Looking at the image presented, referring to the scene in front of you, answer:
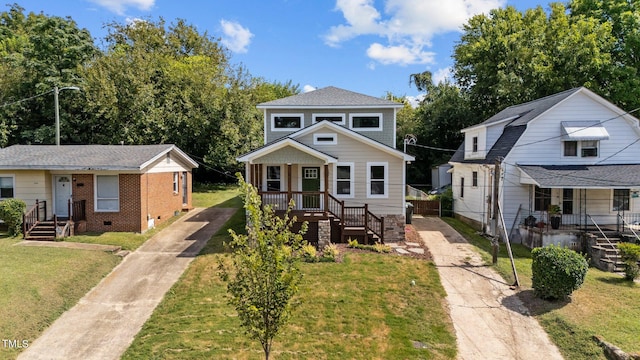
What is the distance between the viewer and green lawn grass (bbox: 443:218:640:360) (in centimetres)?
949

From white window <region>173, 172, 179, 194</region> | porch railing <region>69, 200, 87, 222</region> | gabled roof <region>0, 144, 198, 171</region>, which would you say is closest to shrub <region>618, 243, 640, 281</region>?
gabled roof <region>0, 144, 198, 171</region>

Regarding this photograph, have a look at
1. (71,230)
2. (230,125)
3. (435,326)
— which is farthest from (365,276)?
(230,125)

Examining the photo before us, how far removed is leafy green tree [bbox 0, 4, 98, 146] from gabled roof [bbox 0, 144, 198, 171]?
1300cm

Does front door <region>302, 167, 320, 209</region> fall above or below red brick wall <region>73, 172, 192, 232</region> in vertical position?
above

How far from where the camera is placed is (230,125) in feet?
105

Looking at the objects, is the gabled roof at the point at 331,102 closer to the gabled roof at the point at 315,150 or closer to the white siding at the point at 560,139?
the gabled roof at the point at 315,150

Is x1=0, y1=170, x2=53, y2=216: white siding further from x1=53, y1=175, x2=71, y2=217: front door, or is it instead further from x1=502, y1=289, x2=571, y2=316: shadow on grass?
x1=502, y1=289, x2=571, y2=316: shadow on grass

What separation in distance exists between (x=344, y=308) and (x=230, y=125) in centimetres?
2383

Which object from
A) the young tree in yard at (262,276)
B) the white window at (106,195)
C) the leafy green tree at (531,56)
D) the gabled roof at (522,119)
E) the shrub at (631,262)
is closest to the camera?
the young tree in yard at (262,276)

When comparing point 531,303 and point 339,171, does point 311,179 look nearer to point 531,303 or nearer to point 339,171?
point 339,171

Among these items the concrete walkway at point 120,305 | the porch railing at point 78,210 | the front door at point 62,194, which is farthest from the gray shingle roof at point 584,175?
the front door at point 62,194

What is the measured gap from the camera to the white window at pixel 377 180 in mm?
18562

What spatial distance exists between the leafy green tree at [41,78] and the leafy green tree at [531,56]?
34.8 m

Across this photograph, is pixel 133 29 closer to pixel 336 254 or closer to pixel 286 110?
pixel 286 110
